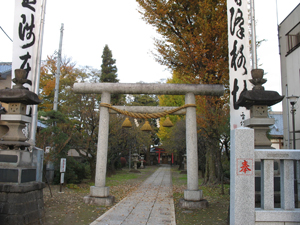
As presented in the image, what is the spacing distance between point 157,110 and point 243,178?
5761 millimetres

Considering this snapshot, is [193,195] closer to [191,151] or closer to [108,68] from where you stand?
[191,151]

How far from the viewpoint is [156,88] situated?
9.59m

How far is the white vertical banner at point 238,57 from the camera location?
24.4 feet

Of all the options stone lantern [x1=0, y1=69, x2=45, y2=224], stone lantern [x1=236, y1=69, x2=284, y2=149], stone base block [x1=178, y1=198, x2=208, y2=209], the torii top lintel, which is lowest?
stone base block [x1=178, y1=198, x2=208, y2=209]

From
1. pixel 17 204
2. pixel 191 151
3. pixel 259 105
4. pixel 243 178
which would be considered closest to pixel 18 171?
pixel 17 204

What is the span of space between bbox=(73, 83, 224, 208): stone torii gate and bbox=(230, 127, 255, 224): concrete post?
4.76 metres

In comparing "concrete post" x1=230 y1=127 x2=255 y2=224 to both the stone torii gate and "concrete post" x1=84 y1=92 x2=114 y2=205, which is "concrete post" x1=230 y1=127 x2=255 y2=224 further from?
"concrete post" x1=84 y1=92 x2=114 y2=205

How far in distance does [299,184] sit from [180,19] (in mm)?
10703

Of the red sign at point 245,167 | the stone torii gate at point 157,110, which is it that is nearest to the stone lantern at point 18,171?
the stone torii gate at point 157,110

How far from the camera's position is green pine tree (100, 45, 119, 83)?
34594 mm

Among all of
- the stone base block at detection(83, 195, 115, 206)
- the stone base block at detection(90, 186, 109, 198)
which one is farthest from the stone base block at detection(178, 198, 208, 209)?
the stone base block at detection(90, 186, 109, 198)

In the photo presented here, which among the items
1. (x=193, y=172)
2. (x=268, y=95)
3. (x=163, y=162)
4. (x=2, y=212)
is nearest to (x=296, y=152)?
(x=268, y=95)

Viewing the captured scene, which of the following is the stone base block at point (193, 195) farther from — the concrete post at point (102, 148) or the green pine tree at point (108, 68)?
the green pine tree at point (108, 68)

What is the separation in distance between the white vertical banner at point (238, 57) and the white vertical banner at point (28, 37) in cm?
629
